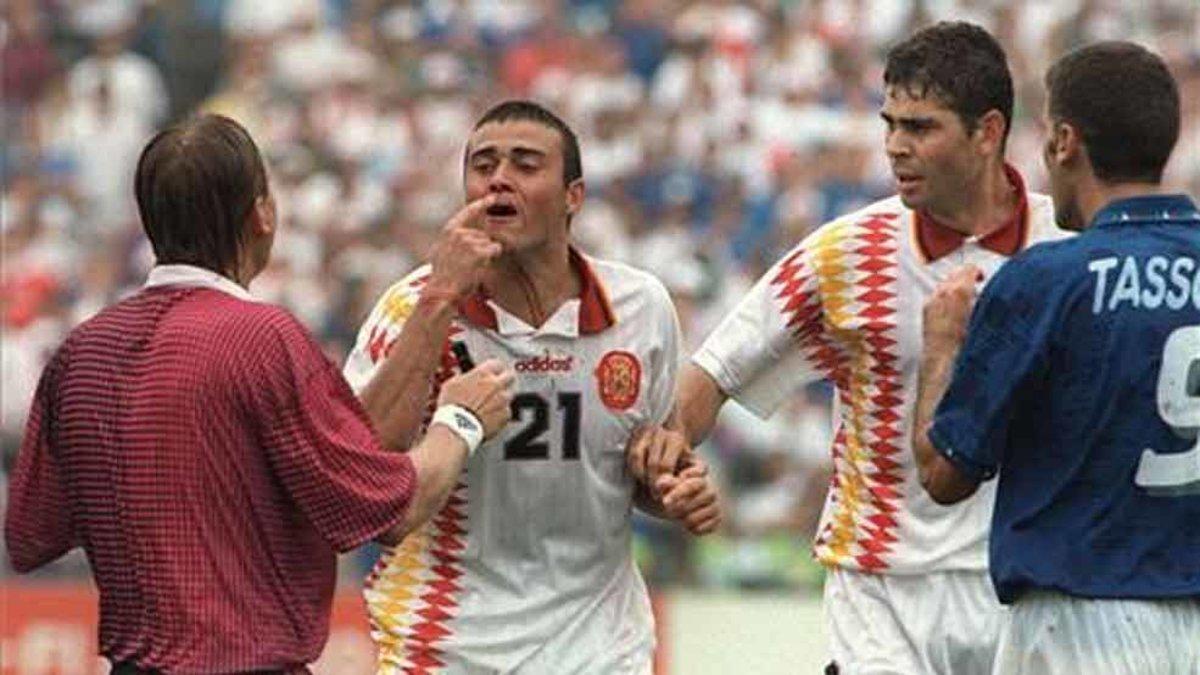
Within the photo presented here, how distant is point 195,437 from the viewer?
23.9 feet

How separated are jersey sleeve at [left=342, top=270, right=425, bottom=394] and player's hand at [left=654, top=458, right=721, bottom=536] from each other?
0.80 metres

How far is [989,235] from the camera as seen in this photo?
356 inches

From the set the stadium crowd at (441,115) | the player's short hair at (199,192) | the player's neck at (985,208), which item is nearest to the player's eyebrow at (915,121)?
the player's neck at (985,208)

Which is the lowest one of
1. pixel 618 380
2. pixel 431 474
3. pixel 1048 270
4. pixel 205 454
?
pixel 618 380

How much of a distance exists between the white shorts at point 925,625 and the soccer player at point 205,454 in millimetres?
1901

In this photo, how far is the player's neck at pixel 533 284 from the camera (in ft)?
29.3

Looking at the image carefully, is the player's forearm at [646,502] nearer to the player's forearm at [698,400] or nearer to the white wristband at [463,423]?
the player's forearm at [698,400]

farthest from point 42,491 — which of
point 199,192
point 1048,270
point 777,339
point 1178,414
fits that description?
point 1178,414

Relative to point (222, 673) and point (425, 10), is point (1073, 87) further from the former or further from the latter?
point (425, 10)

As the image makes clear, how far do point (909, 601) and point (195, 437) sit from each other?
8.11 ft

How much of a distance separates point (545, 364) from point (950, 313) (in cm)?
133

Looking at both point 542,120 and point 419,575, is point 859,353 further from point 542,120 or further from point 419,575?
point 419,575

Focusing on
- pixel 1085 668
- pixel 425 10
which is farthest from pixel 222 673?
pixel 425 10

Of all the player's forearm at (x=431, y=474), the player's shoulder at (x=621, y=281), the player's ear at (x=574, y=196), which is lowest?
the player's forearm at (x=431, y=474)
